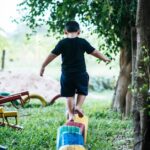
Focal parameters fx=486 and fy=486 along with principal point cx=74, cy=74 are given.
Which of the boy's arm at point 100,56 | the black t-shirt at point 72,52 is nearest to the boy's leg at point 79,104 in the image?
the black t-shirt at point 72,52

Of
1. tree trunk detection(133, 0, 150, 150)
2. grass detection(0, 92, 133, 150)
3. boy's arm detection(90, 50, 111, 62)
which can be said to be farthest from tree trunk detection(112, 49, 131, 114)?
tree trunk detection(133, 0, 150, 150)

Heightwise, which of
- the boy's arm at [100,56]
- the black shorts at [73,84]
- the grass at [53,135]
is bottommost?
the grass at [53,135]

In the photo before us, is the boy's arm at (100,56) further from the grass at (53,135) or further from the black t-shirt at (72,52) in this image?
the grass at (53,135)

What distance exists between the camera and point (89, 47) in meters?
7.07

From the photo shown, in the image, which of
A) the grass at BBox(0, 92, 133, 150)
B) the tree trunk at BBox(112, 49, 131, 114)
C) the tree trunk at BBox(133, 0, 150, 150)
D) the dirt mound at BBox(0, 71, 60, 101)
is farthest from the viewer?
the dirt mound at BBox(0, 71, 60, 101)

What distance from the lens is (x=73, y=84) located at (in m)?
7.06

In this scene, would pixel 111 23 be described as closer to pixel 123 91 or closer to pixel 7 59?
pixel 123 91

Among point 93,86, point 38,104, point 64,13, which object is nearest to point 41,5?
point 64,13

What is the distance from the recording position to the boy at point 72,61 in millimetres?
6984

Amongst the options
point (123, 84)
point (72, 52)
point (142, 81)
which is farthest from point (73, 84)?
point (123, 84)

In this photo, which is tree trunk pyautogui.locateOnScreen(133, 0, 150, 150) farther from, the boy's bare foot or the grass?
the boy's bare foot

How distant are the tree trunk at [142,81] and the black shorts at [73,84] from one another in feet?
5.14

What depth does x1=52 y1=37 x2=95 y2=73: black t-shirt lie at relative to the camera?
6.98 metres

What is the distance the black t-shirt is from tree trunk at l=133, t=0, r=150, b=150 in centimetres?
158
